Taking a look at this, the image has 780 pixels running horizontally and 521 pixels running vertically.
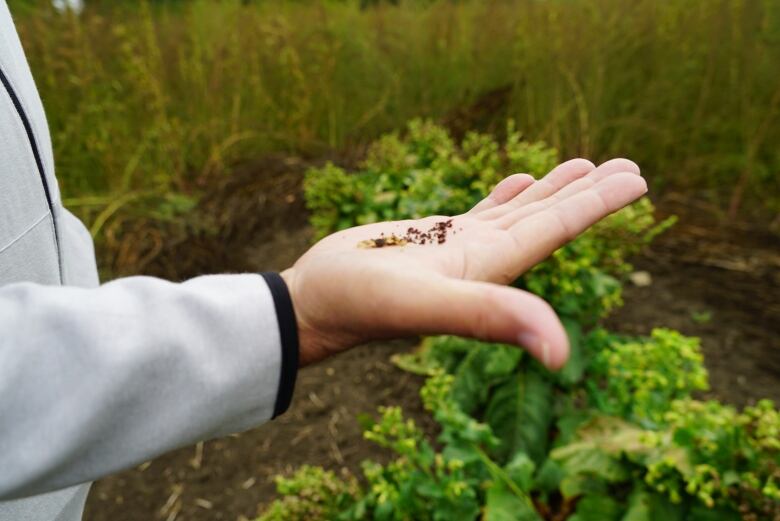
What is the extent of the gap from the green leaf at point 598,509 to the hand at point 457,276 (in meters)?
0.89

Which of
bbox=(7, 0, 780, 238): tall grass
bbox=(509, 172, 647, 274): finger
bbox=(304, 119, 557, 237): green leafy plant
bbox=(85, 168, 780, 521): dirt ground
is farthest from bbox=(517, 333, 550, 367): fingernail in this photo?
bbox=(7, 0, 780, 238): tall grass

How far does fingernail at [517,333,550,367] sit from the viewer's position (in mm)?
680

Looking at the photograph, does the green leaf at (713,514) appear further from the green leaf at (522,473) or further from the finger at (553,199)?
the finger at (553,199)

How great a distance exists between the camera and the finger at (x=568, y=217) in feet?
3.19

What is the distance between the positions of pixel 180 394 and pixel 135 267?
118 inches

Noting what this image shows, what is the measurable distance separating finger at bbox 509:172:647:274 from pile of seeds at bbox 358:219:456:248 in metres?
0.14

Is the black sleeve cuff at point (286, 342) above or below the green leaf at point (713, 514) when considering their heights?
above

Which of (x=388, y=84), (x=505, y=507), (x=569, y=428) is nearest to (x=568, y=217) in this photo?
(x=505, y=507)

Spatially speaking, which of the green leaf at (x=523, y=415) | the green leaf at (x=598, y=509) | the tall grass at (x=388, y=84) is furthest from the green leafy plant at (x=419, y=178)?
the green leaf at (x=598, y=509)

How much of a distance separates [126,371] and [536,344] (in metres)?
0.48

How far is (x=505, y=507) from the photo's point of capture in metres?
1.60

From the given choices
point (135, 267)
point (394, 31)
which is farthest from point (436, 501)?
point (394, 31)

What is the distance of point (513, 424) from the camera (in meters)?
2.14

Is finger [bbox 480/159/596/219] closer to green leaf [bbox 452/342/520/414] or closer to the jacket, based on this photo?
the jacket
